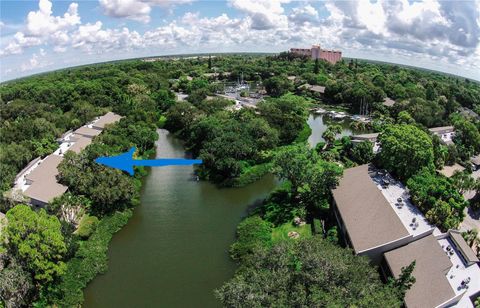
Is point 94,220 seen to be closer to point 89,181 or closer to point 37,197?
point 89,181

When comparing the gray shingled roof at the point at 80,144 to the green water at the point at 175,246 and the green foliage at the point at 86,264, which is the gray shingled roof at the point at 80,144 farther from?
the green foliage at the point at 86,264

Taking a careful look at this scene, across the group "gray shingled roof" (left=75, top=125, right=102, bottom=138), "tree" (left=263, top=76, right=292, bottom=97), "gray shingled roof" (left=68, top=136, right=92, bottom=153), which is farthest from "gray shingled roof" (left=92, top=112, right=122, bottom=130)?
"tree" (left=263, top=76, right=292, bottom=97)

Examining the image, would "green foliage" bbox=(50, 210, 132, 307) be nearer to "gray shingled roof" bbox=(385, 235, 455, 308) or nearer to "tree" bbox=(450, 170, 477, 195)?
"gray shingled roof" bbox=(385, 235, 455, 308)

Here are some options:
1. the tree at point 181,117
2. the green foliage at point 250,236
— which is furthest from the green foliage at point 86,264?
the tree at point 181,117

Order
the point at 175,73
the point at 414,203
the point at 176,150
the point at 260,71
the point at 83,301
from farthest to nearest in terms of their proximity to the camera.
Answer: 1. the point at 260,71
2. the point at 175,73
3. the point at 176,150
4. the point at 414,203
5. the point at 83,301

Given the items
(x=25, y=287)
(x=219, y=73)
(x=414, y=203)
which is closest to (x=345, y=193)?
(x=414, y=203)
